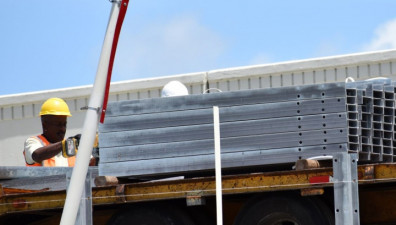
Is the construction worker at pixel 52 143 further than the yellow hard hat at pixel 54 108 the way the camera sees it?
No

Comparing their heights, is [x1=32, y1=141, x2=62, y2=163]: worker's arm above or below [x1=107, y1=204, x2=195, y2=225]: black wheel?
above

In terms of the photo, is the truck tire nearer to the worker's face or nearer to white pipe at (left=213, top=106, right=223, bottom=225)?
white pipe at (left=213, top=106, right=223, bottom=225)

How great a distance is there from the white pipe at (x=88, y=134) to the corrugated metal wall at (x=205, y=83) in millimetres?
6372

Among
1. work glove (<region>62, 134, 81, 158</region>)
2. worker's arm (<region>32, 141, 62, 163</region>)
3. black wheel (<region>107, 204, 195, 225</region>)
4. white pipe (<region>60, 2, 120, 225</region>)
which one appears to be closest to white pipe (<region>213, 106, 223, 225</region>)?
black wheel (<region>107, 204, 195, 225</region>)

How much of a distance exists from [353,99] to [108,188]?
2265 mm

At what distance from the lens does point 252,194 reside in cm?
895

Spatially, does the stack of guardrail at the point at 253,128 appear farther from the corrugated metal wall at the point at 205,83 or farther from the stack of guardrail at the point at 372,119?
the corrugated metal wall at the point at 205,83

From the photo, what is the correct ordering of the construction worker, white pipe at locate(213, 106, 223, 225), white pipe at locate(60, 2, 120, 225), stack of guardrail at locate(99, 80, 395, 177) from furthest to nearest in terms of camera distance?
the construction worker, stack of guardrail at locate(99, 80, 395, 177), white pipe at locate(213, 106, 223, 225), white pipe at locate(60, 2, 120, 225)

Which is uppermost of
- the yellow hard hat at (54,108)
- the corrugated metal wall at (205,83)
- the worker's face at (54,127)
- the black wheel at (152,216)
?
the corrugated metal wall at (205,83)

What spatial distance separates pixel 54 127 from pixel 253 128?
10.0 feet

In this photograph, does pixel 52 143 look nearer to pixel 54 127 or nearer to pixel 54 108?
pixel 54 127

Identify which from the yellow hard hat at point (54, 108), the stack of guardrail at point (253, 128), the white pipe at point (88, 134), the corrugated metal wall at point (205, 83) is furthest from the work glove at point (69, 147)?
the corrugated metal wall at point (205, 83)

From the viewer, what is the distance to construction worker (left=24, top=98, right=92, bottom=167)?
10.2 m

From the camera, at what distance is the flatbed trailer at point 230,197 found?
8492 mm
